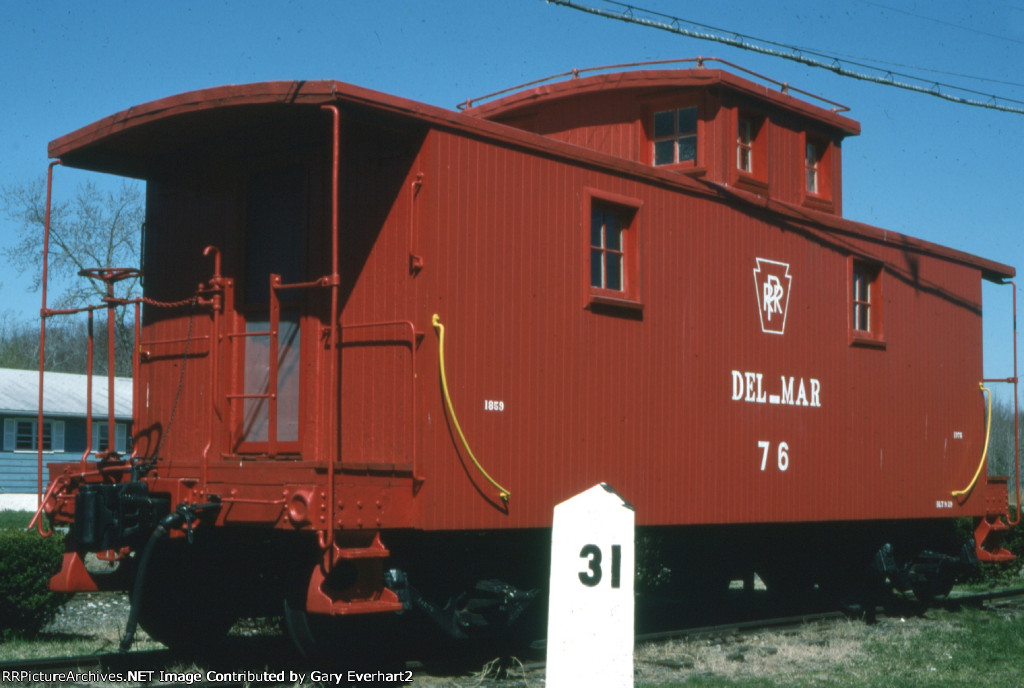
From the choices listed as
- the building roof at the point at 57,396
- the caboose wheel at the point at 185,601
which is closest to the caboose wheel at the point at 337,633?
the caboose wheel at the point at 185,601

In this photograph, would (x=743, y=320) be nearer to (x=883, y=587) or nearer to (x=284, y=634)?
(x=883, y=587)

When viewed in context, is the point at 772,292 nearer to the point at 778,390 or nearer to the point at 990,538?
the point at 778,390

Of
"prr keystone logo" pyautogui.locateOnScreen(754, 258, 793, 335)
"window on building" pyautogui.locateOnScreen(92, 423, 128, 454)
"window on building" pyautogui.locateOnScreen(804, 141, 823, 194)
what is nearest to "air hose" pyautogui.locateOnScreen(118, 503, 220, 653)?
"prr keystone logo" pyautogui.locateOnScreen(754, 258, 793, 335)

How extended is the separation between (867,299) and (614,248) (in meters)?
4.00

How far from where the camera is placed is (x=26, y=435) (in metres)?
33.2

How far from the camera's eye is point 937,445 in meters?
12.5

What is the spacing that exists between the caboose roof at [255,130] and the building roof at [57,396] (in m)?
22.7

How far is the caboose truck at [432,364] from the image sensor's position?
7469mm

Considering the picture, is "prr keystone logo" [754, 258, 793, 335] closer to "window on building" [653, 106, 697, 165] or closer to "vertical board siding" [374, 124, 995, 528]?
"vertical board siding" [374, 124, 995, 528]

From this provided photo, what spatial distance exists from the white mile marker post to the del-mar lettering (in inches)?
235

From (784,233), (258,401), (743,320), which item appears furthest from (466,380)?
(784,233)

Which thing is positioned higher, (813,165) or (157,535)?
(813,165)

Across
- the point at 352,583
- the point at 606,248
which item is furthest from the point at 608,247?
the point at 352,583

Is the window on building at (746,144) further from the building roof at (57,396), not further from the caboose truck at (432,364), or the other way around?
the building roof at (57,396)
